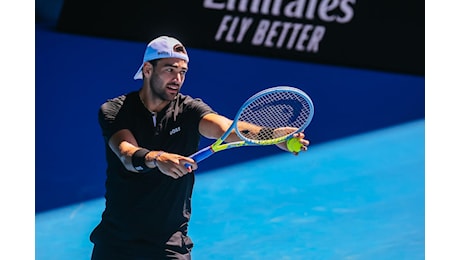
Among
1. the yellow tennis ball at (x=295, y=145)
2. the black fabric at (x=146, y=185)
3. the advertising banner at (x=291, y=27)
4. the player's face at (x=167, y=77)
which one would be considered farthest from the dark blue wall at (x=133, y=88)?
the yellow tennis ball at (x=295, y=145)

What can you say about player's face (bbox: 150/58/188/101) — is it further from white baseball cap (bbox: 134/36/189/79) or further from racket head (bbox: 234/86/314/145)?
racket head (bbox: 234/86/314/145)

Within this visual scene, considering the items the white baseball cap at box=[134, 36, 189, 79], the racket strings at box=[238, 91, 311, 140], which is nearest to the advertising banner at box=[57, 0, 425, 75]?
the racket strings at box=[238, 91, 311, 140]

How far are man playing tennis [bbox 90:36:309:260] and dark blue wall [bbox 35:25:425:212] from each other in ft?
10.00

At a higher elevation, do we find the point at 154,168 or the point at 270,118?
the point at 270,118

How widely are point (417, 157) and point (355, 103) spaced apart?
1.59 meters

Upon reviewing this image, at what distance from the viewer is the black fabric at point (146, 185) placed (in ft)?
15.4

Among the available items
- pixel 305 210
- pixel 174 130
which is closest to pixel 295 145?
pixel 174 130

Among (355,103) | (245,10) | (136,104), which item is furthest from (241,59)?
(136,104)

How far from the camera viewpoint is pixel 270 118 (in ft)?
16.5

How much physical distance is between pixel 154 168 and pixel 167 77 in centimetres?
44

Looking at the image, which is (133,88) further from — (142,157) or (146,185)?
(142,157)

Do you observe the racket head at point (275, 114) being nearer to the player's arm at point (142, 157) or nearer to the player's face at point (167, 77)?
the player's face at point (167, 77)

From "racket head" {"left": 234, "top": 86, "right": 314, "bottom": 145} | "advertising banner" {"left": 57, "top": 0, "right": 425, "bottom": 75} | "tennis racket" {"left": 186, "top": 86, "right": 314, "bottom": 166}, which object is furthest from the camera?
"advertising banner" {"left": 57, "top": 0, "right": 425, "bottom": 75}

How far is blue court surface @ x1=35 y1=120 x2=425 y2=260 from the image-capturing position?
22.2ft
